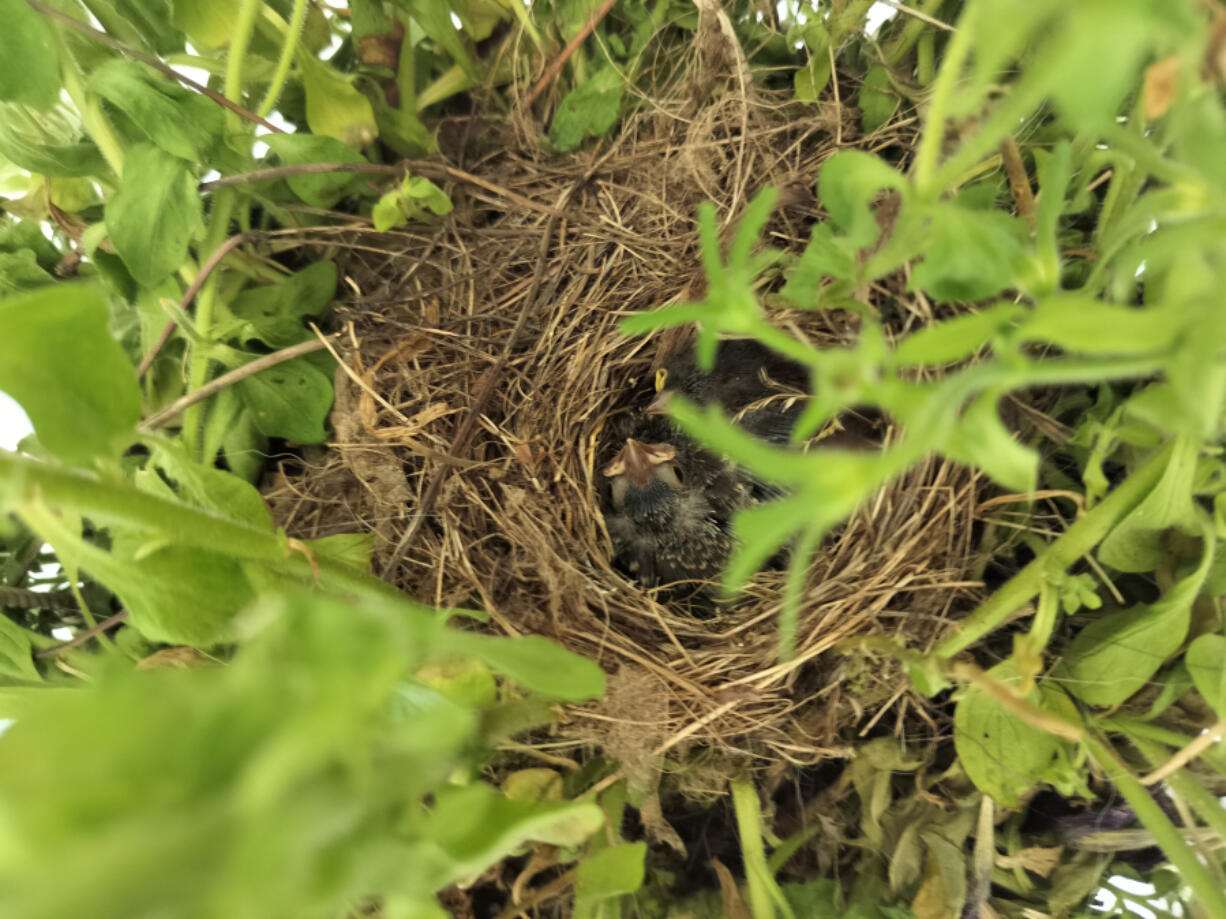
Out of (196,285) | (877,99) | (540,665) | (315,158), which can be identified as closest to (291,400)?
(196,285)

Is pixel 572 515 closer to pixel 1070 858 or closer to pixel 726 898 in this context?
pixel 726 898

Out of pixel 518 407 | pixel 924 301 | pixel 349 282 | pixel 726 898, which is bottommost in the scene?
pixel 726 898

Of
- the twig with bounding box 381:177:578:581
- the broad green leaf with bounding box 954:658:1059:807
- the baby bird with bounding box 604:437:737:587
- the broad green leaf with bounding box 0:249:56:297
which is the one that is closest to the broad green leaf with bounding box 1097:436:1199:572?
the broad green leaf with bounding box 954:658:1059:807

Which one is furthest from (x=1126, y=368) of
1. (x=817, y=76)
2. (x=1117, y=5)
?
(x=817, y=76)

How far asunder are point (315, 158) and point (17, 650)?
60cm

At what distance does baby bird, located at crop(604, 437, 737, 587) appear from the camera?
3.80ft

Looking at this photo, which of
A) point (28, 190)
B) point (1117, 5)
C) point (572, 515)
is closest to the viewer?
point (1117, 5)

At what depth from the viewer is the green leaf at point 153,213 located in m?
0.75

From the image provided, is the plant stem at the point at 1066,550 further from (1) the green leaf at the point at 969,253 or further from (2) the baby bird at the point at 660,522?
(2) the baby bird at the point at 660,522

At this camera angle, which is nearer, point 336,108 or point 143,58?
point 143,58

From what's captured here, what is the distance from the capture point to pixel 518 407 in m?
1.01

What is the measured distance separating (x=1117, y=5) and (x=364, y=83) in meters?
0.89

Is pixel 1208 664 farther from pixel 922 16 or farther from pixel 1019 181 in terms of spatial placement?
pixel 922 16

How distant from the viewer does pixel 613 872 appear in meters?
0.63
